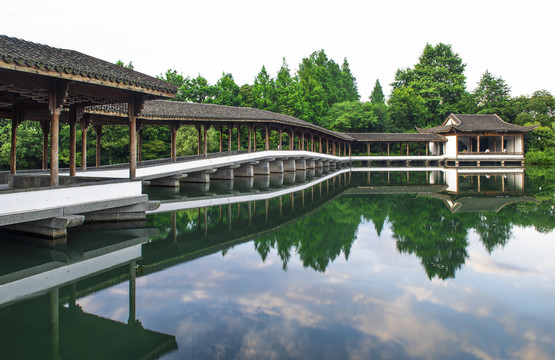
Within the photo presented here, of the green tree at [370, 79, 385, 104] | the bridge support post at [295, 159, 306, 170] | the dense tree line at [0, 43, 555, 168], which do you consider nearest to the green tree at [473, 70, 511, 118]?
the dense tree line at [0, 43, 555, 168]

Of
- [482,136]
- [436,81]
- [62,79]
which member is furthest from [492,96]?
[62,79]

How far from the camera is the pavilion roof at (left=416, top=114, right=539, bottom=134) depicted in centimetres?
3628

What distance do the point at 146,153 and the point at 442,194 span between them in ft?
68.0

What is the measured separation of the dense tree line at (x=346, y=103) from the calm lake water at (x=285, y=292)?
66.9 feet

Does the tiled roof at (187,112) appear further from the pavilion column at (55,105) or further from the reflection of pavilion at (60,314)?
the reflection of pavilion at (60,314)

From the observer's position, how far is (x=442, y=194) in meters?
16.0

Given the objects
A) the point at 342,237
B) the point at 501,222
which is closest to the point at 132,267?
the point at 342,237

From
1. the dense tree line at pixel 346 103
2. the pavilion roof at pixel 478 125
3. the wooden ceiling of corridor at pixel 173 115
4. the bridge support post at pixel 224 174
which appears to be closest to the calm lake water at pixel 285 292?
the wooden ceiling of corridor at pixel 173 115

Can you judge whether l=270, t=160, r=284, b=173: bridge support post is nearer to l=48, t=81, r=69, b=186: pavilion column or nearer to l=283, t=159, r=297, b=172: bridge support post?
l=283, t=159, r=297, b=172: bridge support post

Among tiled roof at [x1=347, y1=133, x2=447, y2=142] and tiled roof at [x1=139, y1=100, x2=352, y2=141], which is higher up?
tiled roof at [x1=347, y1=133, x2=447, y2=142]

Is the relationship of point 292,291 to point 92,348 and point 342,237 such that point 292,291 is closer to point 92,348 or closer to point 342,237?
point 92,348

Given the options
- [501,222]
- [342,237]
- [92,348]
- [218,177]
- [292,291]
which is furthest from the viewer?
[218,177]

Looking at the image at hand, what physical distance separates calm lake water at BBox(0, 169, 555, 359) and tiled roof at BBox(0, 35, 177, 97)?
3061 millimetres

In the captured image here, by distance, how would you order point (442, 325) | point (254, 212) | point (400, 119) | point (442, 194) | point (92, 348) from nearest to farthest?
point (92, 348) < point (442, 325) < point (254, 212) < point (442, 194) < point (400, 119)
